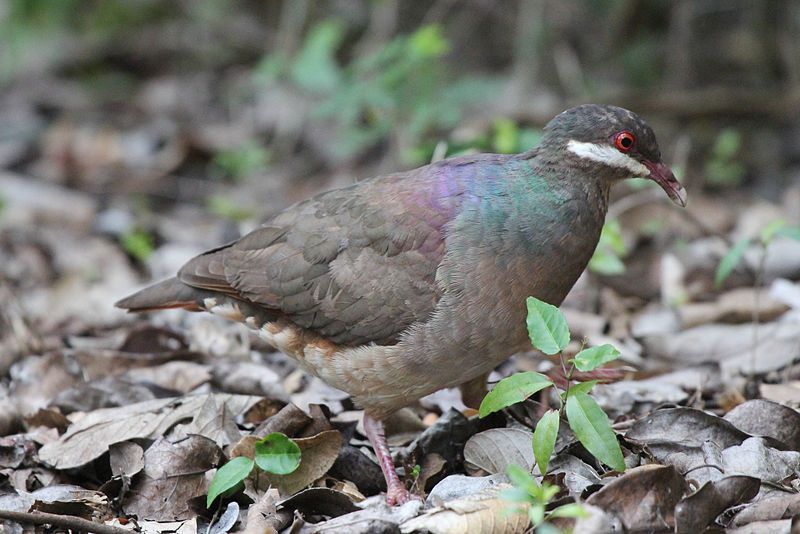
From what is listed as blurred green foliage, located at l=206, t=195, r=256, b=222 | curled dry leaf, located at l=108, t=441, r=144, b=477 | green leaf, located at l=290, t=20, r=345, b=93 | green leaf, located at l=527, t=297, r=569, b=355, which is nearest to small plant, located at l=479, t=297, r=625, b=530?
green leaf, located at l=527, t=297, r=569, b=355

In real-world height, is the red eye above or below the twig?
above

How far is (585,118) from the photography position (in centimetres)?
407

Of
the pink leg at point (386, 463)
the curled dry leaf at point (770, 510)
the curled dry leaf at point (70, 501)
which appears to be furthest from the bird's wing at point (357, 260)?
the curled dry leaf at point (770, 510)

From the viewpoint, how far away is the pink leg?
12.4ft

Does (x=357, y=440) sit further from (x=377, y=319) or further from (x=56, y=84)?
(x=56, y=84)

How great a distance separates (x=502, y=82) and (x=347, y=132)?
1317 millimetres

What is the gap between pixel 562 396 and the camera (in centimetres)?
345

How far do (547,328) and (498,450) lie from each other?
0.69 metres

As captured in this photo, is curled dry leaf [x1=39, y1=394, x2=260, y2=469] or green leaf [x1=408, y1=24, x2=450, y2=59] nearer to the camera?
curled dry leaf [x1=39, y1=394, x2=260, y2=469]

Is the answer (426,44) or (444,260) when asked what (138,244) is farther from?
(444,260)

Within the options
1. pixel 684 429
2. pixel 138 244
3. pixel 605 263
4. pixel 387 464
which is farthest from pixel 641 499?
pixel 138 244

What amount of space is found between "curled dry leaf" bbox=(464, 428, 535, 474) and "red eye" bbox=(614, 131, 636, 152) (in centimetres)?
120

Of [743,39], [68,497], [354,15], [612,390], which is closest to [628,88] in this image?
[743,39]

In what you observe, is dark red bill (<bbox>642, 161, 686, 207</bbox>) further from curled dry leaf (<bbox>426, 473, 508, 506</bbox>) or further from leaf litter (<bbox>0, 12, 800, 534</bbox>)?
curled dry leaf (<bbox>426, 473, 508, 506</bbox>)
